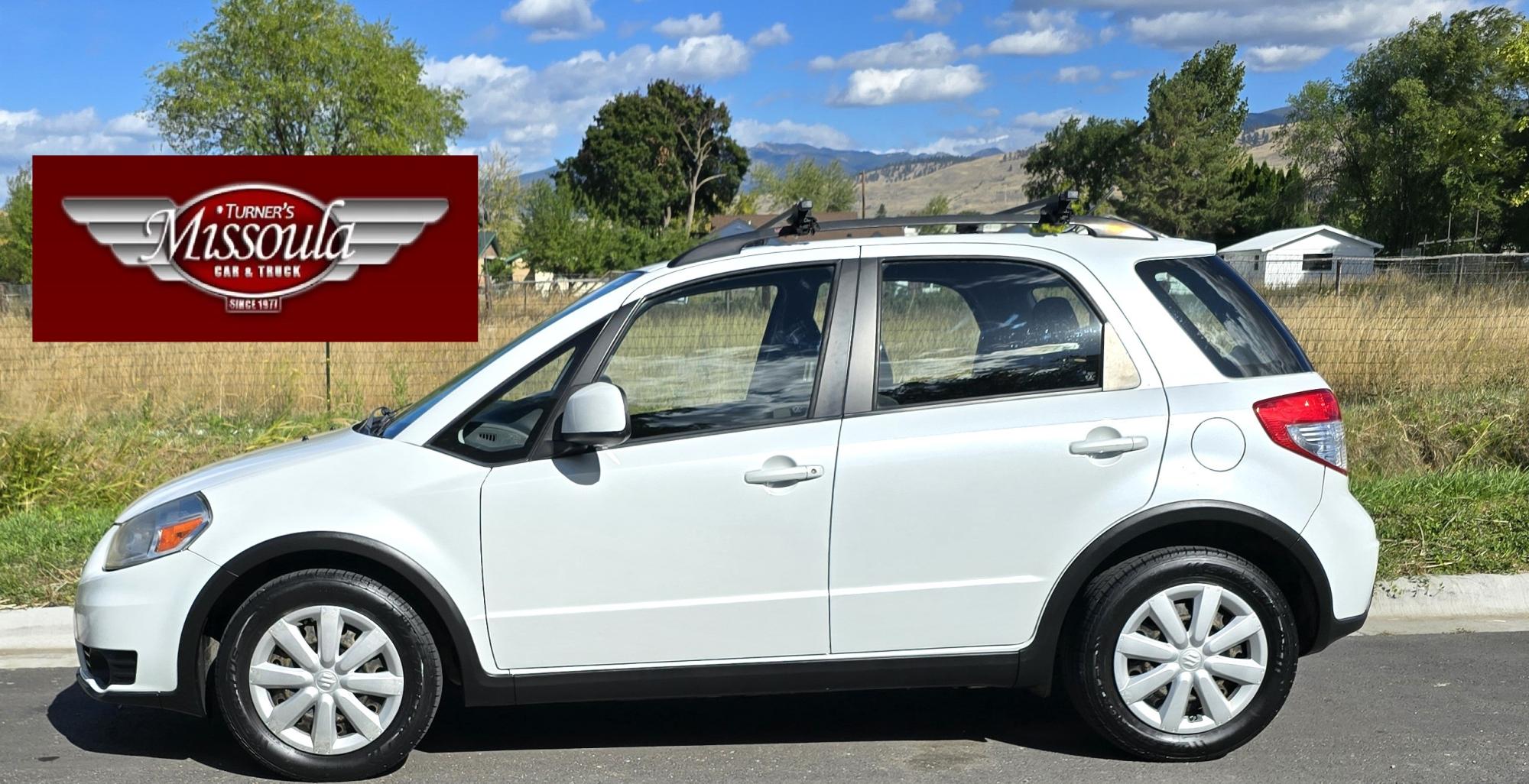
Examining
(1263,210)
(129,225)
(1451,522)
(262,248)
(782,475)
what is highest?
(1263,210)

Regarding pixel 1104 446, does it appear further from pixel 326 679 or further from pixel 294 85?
pixel 294 85

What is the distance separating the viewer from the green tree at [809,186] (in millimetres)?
116125

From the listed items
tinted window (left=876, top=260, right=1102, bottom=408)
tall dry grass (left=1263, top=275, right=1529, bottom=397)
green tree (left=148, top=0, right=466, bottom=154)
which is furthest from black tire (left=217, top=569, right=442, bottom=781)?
green tree (left=148, top=0, right=466, bottom=154)

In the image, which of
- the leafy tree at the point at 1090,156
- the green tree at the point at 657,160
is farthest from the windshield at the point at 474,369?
the leafy tree at the point at 1090,156

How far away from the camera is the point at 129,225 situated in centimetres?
1369

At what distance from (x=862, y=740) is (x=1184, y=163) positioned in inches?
3112

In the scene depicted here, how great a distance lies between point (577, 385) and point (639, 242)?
57.3 m

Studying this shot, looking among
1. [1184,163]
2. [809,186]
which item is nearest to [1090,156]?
[1184,163]

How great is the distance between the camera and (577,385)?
4250mm

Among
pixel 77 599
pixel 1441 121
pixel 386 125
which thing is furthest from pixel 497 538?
pixel 1441 121

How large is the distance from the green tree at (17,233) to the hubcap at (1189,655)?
178 ft

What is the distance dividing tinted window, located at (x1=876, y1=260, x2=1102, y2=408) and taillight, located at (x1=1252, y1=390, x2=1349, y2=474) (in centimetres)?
57

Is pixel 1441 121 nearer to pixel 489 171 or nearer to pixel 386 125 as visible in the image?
pixel 386 125

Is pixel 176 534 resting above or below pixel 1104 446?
below
